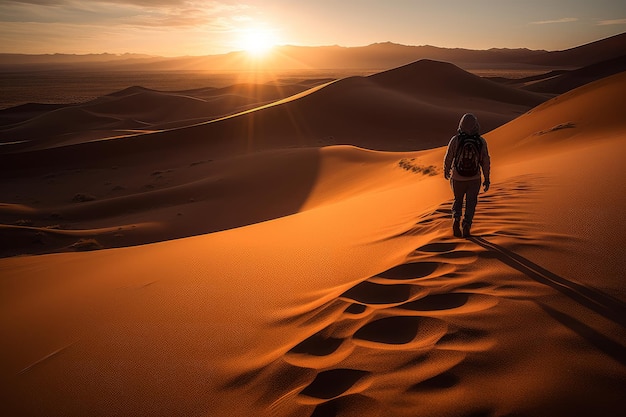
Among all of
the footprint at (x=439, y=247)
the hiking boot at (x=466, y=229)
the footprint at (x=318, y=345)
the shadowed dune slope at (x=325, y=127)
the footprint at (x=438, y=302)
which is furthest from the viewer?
the shadowed dune slope at (x=325, y=127)

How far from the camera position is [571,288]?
9.00 ft

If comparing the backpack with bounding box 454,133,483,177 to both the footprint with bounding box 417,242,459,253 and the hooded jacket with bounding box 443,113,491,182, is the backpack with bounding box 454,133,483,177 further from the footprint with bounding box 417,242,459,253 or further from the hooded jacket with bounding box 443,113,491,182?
the footprint with bounding box 417,242,459,253

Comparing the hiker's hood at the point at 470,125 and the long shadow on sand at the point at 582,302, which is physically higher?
the hiker's hood at the point at 470,125

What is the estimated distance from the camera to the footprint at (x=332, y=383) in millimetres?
2152

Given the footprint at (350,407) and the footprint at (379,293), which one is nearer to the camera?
the footprint at (350,407)

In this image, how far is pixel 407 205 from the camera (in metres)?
6.19

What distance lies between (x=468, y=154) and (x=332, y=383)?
113 inches

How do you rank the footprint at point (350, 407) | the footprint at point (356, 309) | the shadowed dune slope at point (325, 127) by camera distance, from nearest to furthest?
the footprint at point (350, 407)
the footprint at point (356, 309)
the shadowed dune slope at point (325, 127)

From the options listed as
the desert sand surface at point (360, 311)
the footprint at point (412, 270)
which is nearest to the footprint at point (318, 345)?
the desert sand surface at point (360, 311)

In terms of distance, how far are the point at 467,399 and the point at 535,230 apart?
2.50m

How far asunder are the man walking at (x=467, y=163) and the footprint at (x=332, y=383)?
7.37 ft

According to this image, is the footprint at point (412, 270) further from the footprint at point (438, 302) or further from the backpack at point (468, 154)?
the backpack at point (468, 154)

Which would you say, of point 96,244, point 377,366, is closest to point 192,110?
point 96,244

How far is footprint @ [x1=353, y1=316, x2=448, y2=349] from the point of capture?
2408 mm
